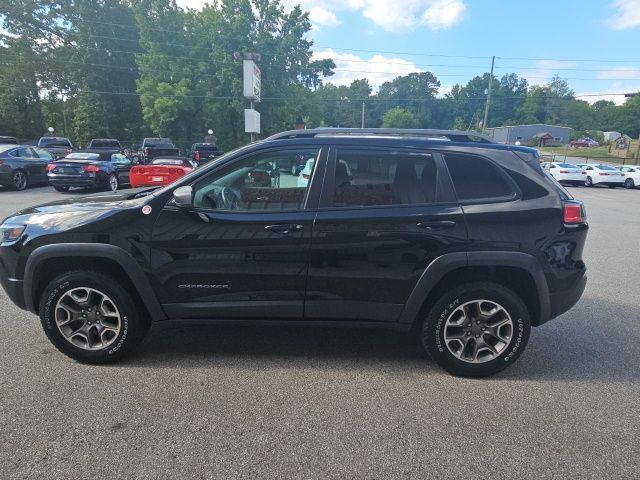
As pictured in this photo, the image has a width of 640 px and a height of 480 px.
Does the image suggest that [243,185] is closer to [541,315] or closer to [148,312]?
[148,312]

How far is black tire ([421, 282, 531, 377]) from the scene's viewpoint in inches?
130

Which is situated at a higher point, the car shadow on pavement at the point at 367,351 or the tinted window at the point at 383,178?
the tinted window at the point at 383,178

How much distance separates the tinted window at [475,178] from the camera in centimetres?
329

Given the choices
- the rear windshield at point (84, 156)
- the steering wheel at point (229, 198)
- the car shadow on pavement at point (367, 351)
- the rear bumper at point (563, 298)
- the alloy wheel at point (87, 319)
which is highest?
Result: the steering wheel at point (229, 198)

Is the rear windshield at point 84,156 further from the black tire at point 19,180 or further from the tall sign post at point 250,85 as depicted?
the tall sign post at point 250,85

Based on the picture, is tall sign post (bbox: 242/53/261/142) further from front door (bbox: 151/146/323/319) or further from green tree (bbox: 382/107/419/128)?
green tree (bbox: 382/107/419/128)

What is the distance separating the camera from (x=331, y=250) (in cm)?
323

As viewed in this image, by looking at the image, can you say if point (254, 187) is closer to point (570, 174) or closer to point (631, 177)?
point (570, 174)

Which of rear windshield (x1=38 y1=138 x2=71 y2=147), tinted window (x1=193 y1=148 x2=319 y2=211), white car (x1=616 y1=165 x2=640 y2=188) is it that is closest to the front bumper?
tinted window (x1=193 y1=148 x2=319 y2=211)

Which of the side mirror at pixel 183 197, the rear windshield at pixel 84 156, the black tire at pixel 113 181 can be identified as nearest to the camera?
the side mirror at pixel 183 197

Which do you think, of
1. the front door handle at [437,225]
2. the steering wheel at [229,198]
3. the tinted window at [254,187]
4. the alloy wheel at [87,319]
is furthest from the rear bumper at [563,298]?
the alloy wheel at [87,319]

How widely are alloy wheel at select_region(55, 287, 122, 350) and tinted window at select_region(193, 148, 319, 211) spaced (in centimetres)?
112

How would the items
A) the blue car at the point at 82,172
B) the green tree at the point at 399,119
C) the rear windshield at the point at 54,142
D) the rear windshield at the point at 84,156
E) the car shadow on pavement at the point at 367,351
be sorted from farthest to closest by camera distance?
the green tree at the point at 399,119 < the rear windshield at the point at 54,142 < the rear windshield at the point at 84,156 < the blue car at the point at 82,172 < the car shadow on pavement at the point at 367,351

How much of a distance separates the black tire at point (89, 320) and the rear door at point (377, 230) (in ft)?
4.58
